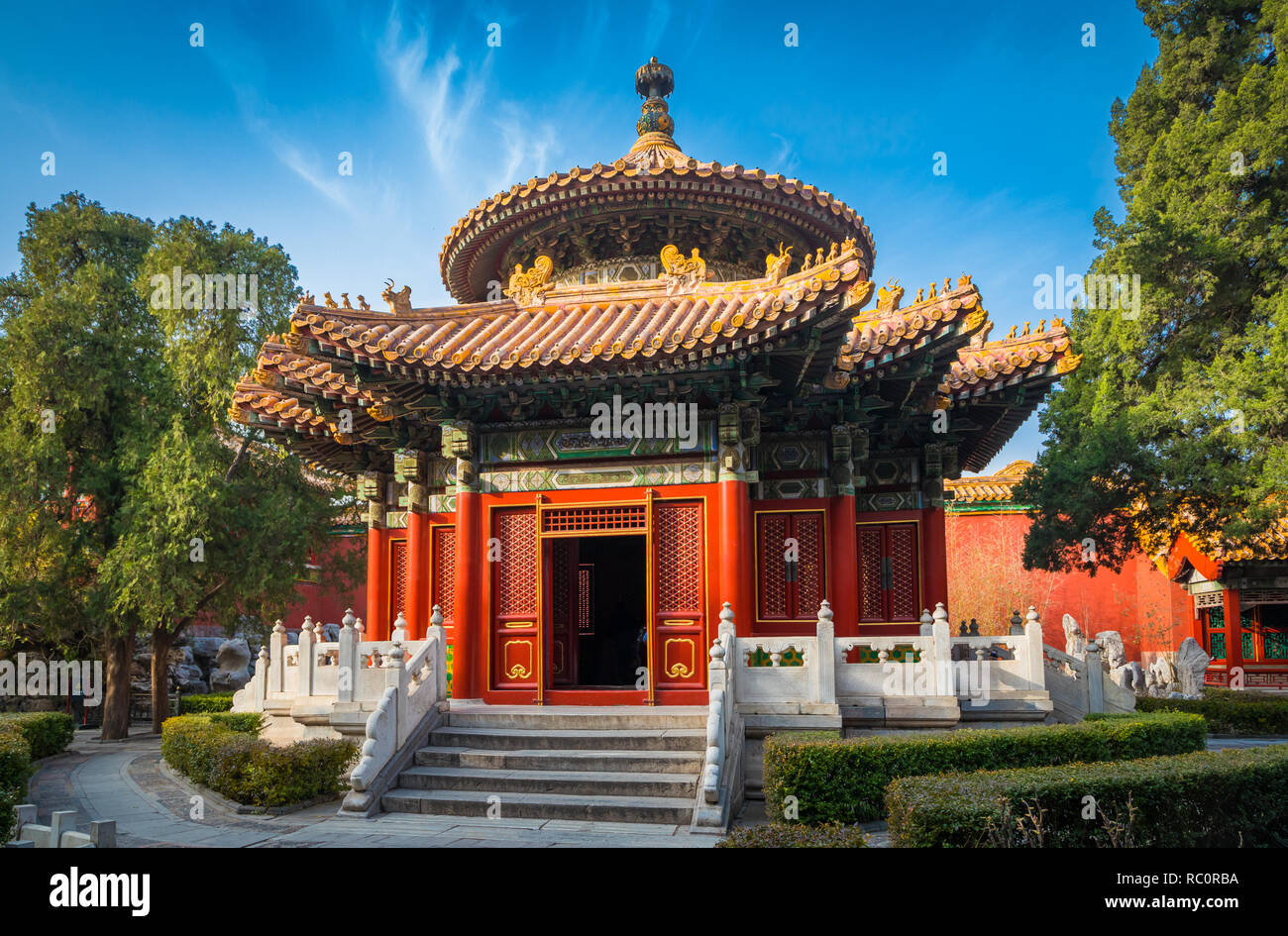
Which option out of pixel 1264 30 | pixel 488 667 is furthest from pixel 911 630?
pixel 1264 30

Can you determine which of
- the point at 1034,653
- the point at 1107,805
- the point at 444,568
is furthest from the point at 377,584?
the point at 1107,805

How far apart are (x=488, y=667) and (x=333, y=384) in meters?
4.49

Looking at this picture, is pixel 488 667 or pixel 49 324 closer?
pixel 488 667

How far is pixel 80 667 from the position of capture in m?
21.8

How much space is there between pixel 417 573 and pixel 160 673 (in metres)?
10.6

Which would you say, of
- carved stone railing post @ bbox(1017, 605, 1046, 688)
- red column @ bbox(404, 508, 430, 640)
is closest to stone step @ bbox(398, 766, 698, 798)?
red column @ bbox(404, 508, 430, 640)

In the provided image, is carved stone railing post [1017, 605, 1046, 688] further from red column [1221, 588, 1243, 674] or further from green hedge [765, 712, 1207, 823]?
red column [1221, 588, 1243, 674]

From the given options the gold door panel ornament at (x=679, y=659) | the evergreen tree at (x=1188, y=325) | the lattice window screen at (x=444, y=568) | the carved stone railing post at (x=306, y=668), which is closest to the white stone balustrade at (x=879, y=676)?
the gold door panel ornament at (x=679, y=659)

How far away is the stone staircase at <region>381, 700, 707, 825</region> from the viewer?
8.95 m

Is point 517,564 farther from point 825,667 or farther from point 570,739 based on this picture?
point 825,667

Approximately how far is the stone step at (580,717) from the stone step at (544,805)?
1322 mm

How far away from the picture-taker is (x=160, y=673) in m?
20.5
